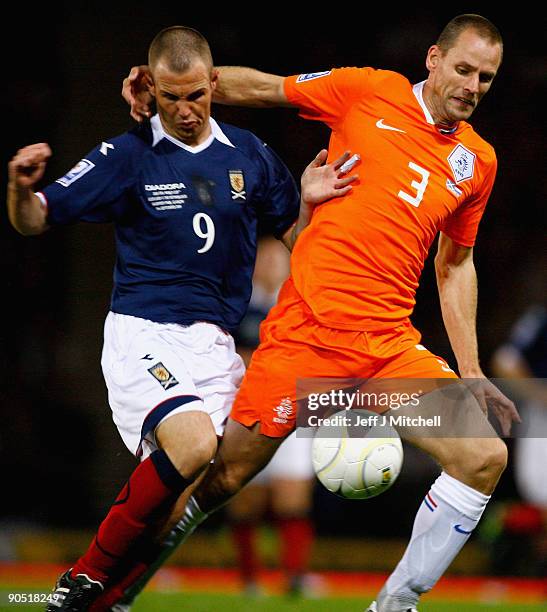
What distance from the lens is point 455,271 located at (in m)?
4.78

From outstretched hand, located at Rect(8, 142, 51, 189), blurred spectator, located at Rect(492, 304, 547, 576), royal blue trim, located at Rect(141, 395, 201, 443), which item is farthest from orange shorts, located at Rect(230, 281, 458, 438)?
blurred spectator, located at Rect(492, 304, 547, 576)

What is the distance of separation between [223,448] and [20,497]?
5152mm

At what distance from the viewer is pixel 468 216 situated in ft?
15.2

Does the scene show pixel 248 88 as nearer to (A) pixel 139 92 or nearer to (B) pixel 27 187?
(A) pixel 139 92

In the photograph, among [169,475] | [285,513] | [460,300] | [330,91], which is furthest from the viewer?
[285,513]

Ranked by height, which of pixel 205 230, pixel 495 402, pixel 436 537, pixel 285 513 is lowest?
pixel 285 513

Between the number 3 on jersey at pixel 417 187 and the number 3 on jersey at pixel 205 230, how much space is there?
0.76 metres

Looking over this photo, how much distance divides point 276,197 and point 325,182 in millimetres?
314

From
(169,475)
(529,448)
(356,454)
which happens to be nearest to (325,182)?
(356,454)

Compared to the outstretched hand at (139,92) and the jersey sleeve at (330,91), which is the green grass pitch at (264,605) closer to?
the outstretched hand at (139,92)

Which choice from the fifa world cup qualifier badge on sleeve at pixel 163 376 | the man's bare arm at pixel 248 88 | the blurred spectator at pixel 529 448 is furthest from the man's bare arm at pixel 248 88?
the blurred spectator at pixel 529 448

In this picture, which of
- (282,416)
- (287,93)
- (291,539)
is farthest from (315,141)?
(282,416)

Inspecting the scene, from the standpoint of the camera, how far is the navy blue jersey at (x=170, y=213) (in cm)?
426

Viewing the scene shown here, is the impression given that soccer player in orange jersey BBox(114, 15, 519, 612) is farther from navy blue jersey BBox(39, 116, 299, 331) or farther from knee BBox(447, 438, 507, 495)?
navy blue jersey BBox(39, 116, 299, 331)
